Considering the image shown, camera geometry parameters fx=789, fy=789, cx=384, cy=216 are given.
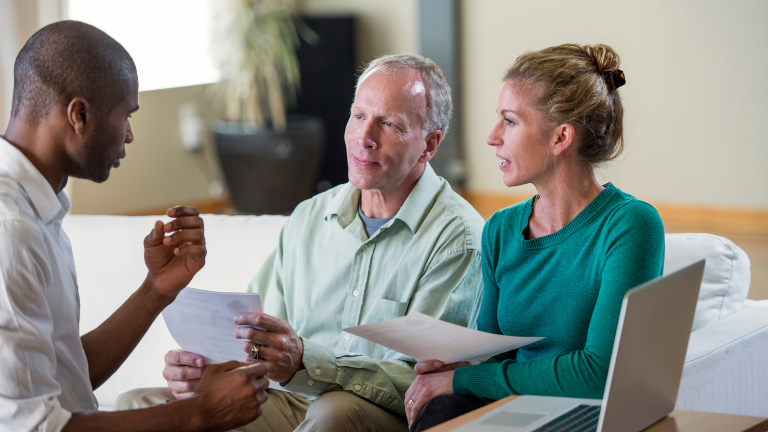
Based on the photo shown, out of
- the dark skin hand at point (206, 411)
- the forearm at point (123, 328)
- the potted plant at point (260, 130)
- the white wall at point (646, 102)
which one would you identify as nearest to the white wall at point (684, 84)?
the white wall at point (646, 102)

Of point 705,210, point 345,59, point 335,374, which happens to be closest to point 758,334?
point 335,374

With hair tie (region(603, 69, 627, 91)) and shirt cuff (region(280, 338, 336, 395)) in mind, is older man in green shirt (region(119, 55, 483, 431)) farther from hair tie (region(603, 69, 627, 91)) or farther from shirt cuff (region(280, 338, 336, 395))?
hair tie (region(603, 69, 627, 91))

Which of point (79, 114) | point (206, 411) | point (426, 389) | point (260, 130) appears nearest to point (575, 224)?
point (426, 389)

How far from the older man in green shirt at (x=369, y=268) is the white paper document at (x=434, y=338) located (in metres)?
0.27

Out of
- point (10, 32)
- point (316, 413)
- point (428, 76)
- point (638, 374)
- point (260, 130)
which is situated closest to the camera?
point (638, 374)

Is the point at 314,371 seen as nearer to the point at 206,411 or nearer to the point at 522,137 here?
the point at 206,411

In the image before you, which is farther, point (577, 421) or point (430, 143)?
point (430, 143)

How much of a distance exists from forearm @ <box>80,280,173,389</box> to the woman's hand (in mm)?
519

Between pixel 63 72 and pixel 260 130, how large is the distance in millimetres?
4070

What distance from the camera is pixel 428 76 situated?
1935mm

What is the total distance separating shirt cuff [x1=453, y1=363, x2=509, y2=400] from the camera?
141 centimetres

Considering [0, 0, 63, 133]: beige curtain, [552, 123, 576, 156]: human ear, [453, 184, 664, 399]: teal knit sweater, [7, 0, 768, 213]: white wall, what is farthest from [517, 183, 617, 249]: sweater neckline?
[7, 0, 768, 213]: white wall

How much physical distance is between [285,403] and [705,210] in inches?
157

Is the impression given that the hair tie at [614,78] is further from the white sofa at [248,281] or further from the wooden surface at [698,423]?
the wooden surface at [698,423]
